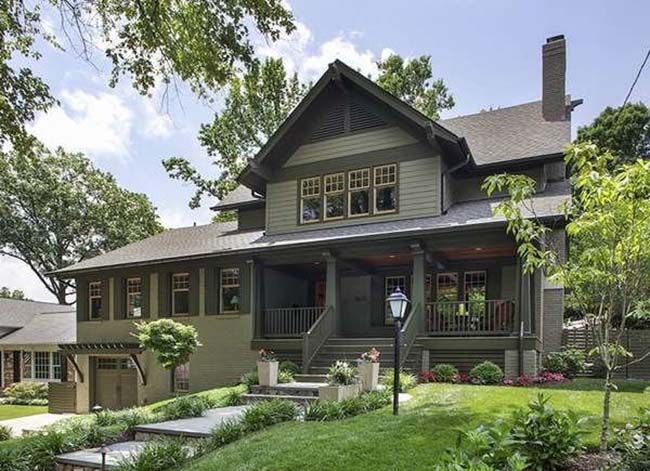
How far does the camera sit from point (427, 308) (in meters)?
14.0

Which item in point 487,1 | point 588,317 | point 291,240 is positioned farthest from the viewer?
point 291,240

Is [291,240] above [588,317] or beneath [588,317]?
above

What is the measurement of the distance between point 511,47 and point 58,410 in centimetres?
1868

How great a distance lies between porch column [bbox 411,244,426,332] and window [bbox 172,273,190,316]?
7.82m

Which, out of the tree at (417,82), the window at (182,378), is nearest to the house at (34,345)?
the window at (182,378)

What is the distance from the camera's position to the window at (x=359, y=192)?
15.7 meters

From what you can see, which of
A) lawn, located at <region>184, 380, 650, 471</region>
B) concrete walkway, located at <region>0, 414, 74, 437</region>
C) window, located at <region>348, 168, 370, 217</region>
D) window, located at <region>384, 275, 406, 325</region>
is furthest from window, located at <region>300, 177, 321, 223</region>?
concrete walkway, located at <region>0, 414, 74, 437</region>

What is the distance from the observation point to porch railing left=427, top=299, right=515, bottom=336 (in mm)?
13273

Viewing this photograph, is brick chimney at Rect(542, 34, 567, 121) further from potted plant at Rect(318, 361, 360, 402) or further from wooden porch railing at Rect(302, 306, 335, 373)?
potted plant at Rect(318, 361, 360, 402)

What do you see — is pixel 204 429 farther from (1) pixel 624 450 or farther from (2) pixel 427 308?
(2) pixel 427 308

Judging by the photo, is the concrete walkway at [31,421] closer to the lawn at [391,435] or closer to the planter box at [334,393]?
the planter box at [334,393]

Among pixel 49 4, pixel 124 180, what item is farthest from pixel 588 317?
pixel 124 180

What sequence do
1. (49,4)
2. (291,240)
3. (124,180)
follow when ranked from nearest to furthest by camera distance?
1. (49,4)
2. (291,240)
3. (124,180)

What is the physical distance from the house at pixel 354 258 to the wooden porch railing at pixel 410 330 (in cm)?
5
